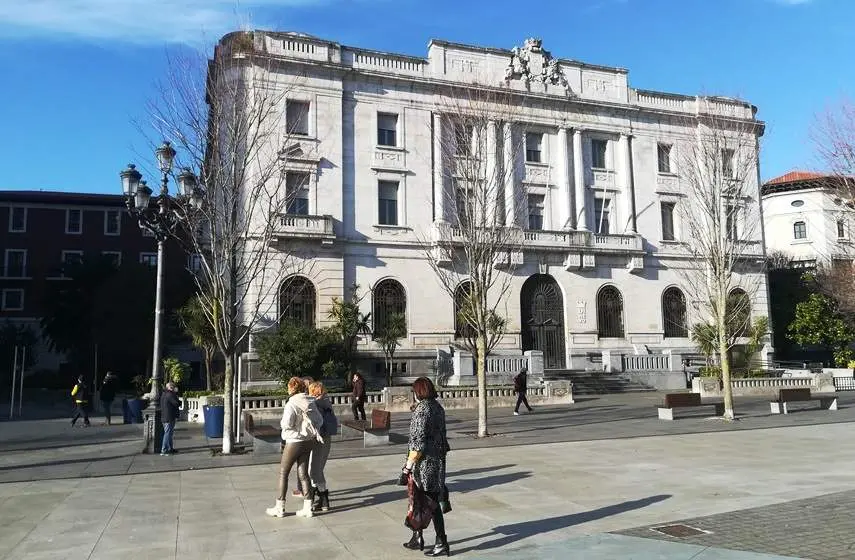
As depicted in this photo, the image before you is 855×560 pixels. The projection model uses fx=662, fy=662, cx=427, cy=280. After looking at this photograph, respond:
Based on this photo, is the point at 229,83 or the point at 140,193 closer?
the point at 140,193

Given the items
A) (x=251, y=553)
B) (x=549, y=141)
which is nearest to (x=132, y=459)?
(x=251, y=553)

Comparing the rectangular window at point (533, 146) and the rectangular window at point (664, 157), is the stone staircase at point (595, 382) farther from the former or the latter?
the rectangular window at point (664, 157)

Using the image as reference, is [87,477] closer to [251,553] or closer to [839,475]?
[251,553]

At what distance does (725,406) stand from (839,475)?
882 cm

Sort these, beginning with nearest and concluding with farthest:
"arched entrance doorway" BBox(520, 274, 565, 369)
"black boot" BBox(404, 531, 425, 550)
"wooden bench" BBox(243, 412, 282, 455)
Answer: "black boot" BBox(404, 531, 425, 550), "wooden bench" BBox(243, 412, 282, 455), "arched entrance doorway" BBox(520, 274, 565, 369)

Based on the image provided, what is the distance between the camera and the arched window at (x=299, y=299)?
29125 millimetres

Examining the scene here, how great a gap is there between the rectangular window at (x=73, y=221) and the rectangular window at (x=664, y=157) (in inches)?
1676

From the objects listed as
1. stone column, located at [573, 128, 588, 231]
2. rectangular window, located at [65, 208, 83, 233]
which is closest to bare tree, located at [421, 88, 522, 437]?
stone column, located at [573, 128, 588, 231]

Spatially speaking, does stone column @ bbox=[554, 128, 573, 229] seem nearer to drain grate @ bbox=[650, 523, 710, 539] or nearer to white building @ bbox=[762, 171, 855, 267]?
white building @ bbox=[762, 171, 855, 267]

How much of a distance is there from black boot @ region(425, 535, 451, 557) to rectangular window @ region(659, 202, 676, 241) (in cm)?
3409

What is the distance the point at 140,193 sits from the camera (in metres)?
14.9

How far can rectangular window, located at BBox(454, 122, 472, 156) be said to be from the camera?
62.5ft

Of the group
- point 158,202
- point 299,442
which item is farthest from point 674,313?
point 299,442

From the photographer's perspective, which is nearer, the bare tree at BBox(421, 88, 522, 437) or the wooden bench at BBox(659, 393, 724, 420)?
the bare tree at BBox(421, 88, 522, 437)
